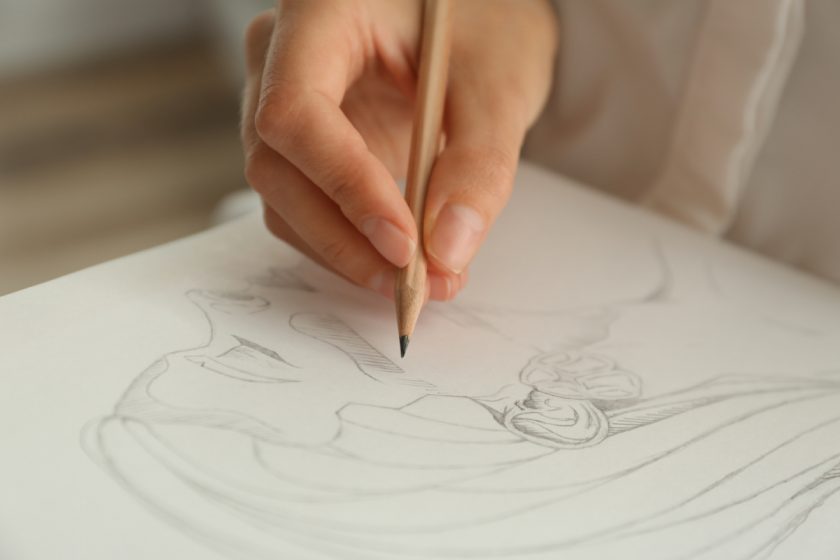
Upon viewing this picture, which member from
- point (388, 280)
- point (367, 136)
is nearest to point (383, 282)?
point (388, 280)

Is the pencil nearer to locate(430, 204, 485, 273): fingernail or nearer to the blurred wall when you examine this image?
locate(430, 204, 485, 273): fingernail

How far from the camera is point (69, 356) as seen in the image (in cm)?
34

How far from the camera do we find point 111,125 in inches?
56.4

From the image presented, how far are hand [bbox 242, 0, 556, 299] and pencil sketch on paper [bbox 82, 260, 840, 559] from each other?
1.5 inches

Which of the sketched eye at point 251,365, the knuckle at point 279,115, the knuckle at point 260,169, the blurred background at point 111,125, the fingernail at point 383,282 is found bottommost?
the blurred background at point 111,125

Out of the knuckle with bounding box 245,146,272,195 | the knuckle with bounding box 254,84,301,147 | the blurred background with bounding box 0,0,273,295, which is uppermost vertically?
the knuckle with bounding box 254,84,301,147

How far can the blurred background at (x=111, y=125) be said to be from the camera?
122cm

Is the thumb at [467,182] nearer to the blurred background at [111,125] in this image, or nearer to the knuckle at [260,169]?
the knuckle at [260,169]

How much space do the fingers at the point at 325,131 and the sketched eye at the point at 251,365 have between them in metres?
0.06

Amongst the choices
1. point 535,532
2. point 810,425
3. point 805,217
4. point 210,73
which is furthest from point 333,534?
point 210,73

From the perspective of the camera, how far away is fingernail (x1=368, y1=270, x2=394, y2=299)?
39cm

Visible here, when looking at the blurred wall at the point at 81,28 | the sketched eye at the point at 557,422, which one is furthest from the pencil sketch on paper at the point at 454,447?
the blurred wall at the point at 81,28

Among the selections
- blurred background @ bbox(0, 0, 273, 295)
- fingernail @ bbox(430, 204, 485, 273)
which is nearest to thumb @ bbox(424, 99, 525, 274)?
fingernail @ bbox(430, 204, 485, 273)

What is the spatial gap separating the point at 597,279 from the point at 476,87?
0.11 metres
